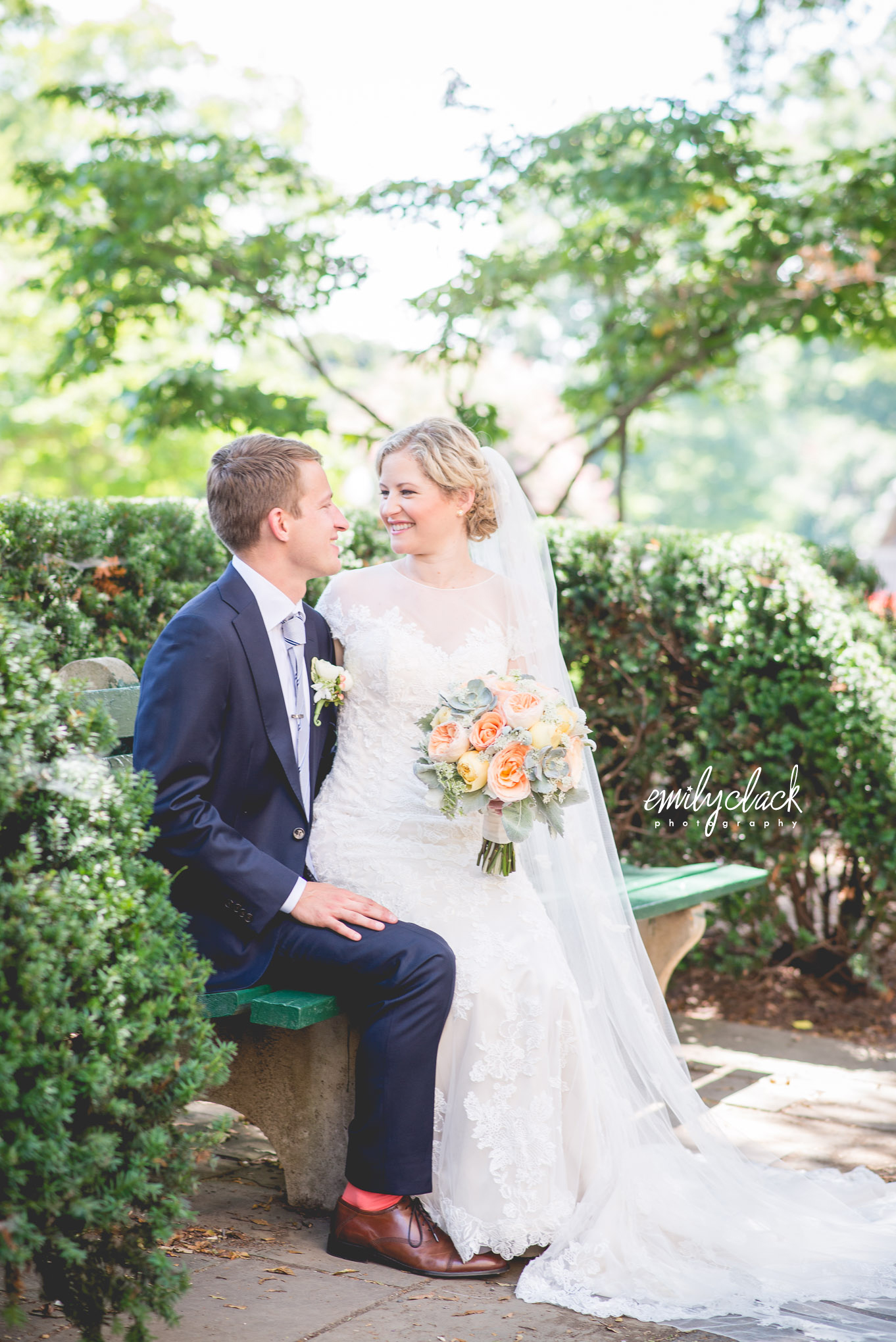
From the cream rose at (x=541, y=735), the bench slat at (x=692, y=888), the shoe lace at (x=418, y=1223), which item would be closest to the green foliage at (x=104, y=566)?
the cream rose at (x=541, y=735)

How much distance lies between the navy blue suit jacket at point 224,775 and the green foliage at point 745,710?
2562 millimetres

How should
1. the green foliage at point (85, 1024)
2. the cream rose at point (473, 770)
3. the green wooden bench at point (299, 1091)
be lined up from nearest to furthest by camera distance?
the green foliage at point (85, 1024) → the cream rose at point (473, 770) → the green wooden bench at point (299, 1091)

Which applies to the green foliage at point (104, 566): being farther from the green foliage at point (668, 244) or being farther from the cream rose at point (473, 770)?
the green foliage at point (668, 244)

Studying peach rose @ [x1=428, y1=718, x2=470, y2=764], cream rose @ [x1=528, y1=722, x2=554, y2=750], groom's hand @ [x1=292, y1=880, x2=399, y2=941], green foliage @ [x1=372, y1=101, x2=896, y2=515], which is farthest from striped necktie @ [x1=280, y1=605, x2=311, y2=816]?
green foliage @ [x1=372, y1=101, x2=896, y2=515]

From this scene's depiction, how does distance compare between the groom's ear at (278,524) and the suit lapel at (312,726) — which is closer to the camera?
the groom's ear at (278,524)

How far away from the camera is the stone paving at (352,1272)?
2.71 m

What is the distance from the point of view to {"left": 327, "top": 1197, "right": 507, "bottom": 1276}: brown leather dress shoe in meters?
3.05

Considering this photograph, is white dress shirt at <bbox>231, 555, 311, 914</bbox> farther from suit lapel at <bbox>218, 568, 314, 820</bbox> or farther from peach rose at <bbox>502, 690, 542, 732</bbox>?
peach rose at <bbox>502, 690, 542, 732</bbox>

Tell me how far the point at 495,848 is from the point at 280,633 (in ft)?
2.95

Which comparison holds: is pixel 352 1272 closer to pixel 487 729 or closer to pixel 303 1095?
pixel 303 1095

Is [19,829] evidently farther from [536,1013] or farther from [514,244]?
[514,244]

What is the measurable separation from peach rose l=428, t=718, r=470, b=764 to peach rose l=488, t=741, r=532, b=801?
10cm

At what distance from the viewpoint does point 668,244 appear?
8383 mm

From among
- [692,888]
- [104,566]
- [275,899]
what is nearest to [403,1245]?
[275,899]
